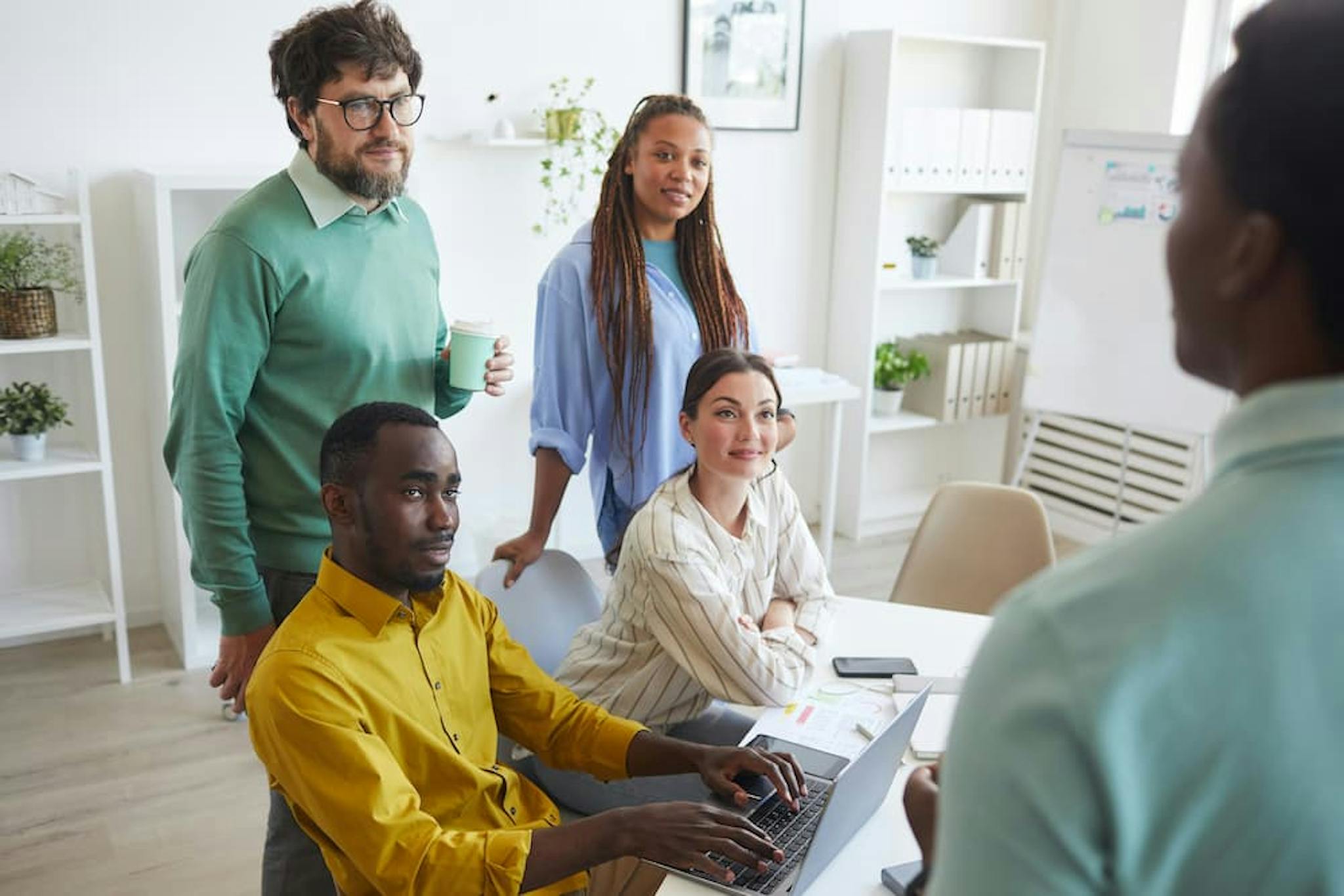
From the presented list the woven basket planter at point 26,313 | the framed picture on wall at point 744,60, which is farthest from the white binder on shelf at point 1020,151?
the woven basket planter at point 26,313

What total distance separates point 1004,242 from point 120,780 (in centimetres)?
375

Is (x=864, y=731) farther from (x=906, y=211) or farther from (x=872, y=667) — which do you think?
(x=906, y=211)

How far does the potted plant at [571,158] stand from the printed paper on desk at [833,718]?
8.38 ft

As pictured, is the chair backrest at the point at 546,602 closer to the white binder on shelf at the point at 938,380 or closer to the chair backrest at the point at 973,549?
the chair backrest at the point at 973,549

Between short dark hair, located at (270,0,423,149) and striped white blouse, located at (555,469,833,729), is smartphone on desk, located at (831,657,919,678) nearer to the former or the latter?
striped white blouse, located at (555,469,833,729)

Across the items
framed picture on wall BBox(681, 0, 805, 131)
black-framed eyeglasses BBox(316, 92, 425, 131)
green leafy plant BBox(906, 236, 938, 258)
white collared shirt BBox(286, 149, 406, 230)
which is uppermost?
framed picture on wall BBox(681, 0, 805, 131)

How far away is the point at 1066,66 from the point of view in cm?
500

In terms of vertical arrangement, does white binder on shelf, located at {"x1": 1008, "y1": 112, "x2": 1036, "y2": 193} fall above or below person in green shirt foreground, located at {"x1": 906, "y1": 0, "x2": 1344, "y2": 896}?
above

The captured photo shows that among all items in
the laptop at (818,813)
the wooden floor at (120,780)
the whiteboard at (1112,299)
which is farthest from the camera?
the whiteboard at (1112,299)

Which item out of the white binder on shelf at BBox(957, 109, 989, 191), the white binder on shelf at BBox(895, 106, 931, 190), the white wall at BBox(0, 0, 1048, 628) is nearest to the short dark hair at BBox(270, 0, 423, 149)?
the white wall at BBox(0, 0, 1048, 628)

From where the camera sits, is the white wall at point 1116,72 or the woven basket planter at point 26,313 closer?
the woven basket planter at point 26,313

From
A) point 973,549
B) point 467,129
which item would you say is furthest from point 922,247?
point 973,549

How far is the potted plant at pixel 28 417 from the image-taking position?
10.7 ft

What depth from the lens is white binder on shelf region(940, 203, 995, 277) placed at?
15.7 feet
